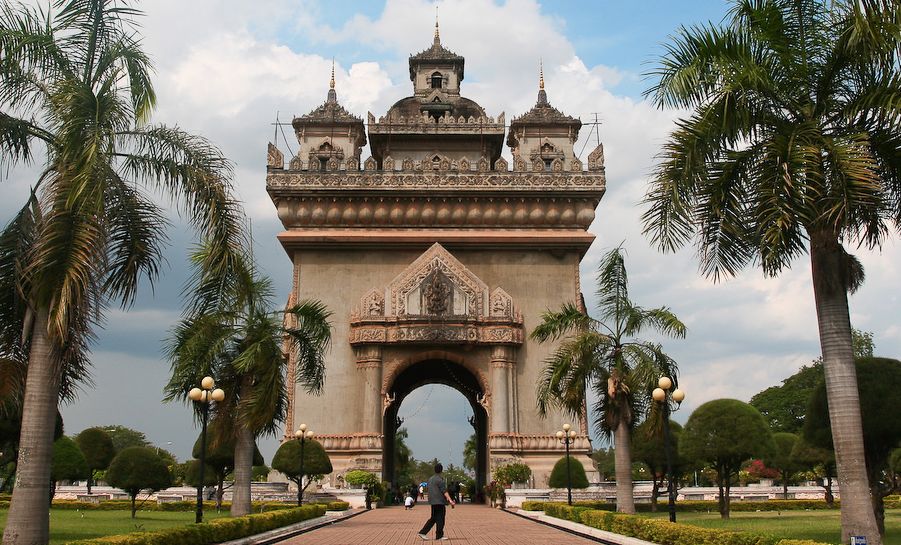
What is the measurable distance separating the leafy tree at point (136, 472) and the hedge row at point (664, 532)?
49.3ft

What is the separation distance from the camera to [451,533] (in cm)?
1788

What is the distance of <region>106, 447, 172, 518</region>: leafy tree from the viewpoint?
28.4 meters

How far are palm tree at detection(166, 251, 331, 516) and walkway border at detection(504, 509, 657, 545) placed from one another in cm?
658

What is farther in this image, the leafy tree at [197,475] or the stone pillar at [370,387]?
the leafy tree at [197,475]

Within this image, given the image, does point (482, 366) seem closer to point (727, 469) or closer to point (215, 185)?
point (727, 469)

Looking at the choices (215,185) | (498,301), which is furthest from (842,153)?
(498,301)

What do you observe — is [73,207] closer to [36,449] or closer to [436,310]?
[36,449]

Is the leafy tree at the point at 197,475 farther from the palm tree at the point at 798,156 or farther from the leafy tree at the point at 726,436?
the palm tree at the point at 798,156

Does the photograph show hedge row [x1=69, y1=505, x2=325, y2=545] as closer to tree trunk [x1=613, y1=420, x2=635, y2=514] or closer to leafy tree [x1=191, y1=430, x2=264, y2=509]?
leafy tree [x1=191, y1=430, x2=264, y2=509]

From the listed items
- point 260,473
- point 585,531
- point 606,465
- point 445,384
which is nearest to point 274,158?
point 445,384

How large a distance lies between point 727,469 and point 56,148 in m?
Answer: 20.6

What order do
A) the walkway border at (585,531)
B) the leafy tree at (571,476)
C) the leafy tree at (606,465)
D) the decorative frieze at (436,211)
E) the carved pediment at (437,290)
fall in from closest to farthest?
the walkway border at (585,531) < the leafy tree at (571,476) < the carved pediment at (437,290) < the decorative frieze at (436,211) < the leafy tree at (606,465)

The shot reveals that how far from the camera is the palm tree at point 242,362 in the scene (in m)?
19.1

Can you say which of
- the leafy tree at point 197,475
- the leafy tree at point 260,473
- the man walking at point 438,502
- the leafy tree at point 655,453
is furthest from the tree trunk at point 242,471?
the leafy tree at point 260,473
